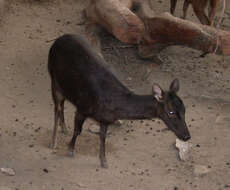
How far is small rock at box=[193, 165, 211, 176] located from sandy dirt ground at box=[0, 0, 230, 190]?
26mm

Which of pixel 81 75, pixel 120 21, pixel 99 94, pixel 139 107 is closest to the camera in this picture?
pixel 139 107

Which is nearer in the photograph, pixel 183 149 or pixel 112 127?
pixel 183 149

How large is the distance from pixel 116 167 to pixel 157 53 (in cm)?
280

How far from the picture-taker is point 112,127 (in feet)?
24.4

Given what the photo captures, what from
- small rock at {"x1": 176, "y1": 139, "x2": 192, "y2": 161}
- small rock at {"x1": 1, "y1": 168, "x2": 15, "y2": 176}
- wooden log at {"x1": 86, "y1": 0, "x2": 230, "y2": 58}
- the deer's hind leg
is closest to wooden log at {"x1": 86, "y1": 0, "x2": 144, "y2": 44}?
wooden log at {"x1": 86, "y1": 0, "x2": 230, "y2": 58}

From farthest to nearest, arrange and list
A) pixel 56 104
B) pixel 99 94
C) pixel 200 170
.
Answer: pixel 56 104
pixel 200 170
pixel 99 94

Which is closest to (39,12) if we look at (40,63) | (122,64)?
(40,63)

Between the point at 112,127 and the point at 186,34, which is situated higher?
the point at 186,34

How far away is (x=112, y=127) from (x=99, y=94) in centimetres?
140

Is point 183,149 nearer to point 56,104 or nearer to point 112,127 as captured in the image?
point 112,127

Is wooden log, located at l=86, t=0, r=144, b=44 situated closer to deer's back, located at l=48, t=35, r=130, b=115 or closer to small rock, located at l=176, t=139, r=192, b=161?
deer's back, located at l=48, t=35, r=130, b=115

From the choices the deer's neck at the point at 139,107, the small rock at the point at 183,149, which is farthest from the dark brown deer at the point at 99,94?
the small rock at the point at 183,149

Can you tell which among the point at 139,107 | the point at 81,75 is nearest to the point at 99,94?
the point at 81,75

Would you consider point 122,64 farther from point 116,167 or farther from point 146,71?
point 116,167
